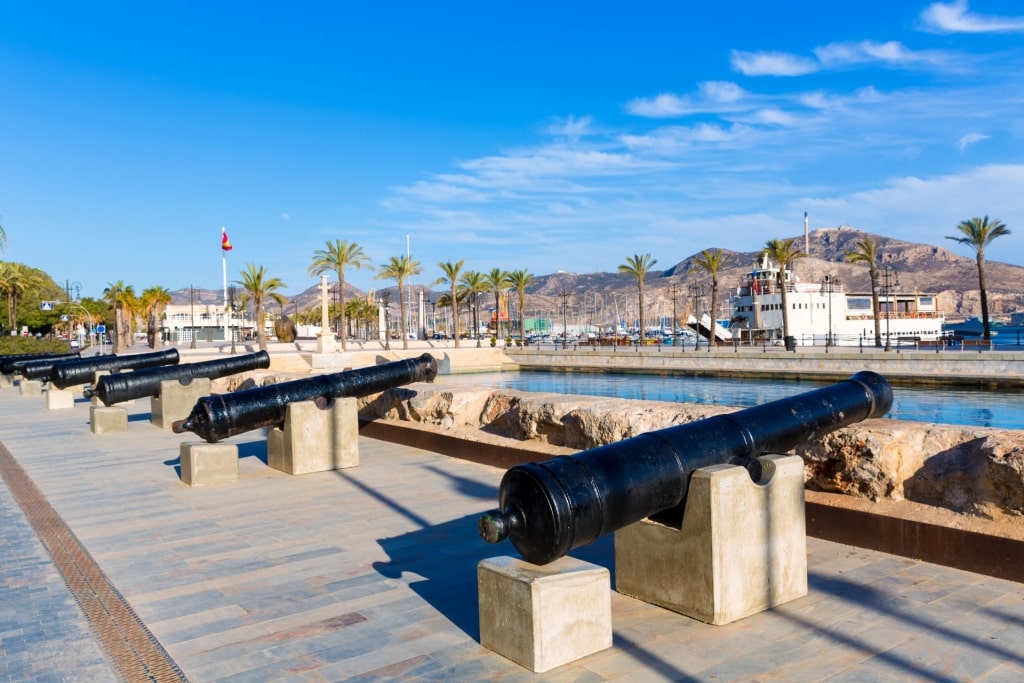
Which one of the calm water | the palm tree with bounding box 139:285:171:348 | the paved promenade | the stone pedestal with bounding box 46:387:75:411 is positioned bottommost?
the calm water

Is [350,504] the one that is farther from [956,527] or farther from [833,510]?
[956,527]

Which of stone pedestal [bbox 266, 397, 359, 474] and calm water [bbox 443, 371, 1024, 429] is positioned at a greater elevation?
stone pedestal [bbox 266, 397, 359, 474]

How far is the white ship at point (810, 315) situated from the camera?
71125 mm

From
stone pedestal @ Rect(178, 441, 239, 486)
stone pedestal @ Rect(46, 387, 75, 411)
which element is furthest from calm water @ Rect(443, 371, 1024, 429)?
stone pedestal @ Rect(46, 387, 75, 411)

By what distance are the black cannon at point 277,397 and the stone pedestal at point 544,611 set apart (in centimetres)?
518

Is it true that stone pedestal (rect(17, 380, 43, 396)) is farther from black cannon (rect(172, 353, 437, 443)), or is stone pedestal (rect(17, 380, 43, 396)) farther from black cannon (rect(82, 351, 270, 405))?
black cannon (rect(172, 353, 437, 443))

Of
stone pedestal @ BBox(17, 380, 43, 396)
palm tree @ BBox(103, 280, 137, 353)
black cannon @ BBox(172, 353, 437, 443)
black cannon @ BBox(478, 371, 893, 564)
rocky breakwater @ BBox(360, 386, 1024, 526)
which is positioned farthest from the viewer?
palm tree @ BBox(103, 280, 137, 353)

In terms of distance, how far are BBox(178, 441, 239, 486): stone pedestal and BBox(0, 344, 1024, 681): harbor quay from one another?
2.18 feet

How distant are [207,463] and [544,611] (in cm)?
581

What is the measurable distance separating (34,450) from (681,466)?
34.7 feet

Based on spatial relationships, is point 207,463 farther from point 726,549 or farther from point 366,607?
point 726,549

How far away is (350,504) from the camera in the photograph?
7.20 meters

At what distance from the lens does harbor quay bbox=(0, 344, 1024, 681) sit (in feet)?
11.8

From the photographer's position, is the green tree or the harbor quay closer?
the harbor quay
